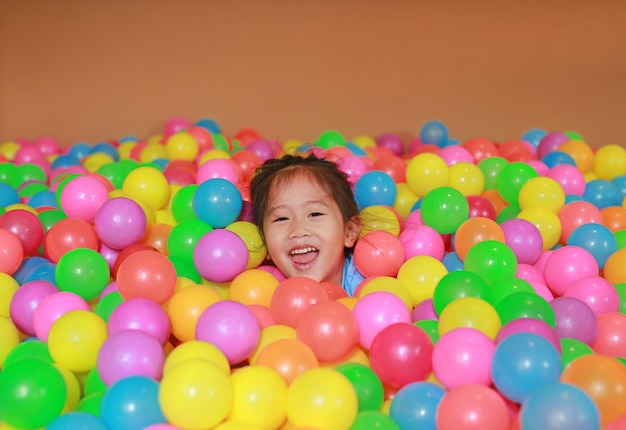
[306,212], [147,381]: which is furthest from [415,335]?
[306,212]

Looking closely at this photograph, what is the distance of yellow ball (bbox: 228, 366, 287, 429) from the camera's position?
1.13 m

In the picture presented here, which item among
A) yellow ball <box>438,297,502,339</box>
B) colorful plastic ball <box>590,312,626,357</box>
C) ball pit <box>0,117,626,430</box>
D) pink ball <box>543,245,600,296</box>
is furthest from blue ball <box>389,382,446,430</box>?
pink ball <box>543,245,600,296</box>

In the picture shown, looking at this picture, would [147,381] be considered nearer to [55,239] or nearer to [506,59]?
[55,239]

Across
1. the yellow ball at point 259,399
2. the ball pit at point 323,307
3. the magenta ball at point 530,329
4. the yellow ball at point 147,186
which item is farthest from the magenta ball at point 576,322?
the yellow ball at point 147,186

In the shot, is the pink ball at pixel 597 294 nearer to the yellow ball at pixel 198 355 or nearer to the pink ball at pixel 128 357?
the yellow ball at pixel 198 355

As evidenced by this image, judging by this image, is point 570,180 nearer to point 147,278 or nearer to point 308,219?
point 308,219

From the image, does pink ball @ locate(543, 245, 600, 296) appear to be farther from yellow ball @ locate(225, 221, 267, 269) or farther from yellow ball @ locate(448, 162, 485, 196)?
yellow ball @ locate(225, 221, 267, 269)

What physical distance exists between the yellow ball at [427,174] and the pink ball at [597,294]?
0.58 m

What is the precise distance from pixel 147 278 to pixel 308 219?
47 cm

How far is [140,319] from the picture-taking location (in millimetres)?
1299

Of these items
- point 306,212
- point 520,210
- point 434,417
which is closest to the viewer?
point 434,417

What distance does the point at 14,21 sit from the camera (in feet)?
10.4

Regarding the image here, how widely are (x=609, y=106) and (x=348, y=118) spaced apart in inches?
42.0

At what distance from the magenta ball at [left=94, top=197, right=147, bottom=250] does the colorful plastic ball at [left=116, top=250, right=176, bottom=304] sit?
222 millimetres
